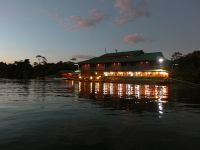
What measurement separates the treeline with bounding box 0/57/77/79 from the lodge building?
47600 mm

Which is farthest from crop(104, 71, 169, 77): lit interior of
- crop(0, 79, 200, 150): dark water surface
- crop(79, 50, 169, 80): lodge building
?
crop(0, 79, 200, 150): dark water surface

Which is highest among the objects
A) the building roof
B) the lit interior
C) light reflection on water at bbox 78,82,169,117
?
the building roof

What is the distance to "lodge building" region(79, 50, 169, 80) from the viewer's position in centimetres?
7894

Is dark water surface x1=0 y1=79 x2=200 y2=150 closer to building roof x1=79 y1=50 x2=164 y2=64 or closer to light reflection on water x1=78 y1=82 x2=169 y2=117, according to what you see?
light reflection on water x1=78 y1=82 x2=169 y2=117

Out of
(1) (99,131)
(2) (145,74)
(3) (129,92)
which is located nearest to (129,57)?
(2) (145,74)

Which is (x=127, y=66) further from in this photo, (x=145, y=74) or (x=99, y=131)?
(x=99, y=131)

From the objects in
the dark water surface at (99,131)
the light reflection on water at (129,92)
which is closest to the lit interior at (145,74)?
the light reflection on water at (129,92)

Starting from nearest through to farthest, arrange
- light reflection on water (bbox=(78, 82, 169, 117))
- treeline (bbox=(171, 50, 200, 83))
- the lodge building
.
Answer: light reflection on water (bbox=(78, 82, 169, 117))
treeline (bbox=(171, 50, 200, 83))
the lodge building

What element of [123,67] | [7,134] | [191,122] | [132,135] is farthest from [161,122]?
[123,67]

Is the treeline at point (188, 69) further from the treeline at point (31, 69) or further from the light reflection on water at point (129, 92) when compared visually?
the treeline at point (31, 69)

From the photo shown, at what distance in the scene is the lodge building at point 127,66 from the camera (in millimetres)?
78938

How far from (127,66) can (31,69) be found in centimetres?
9069

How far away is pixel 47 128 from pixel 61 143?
3.25 metres

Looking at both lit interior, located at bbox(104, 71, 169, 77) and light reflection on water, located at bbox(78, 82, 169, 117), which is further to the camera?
lit interior, located at bbox(104, 71, 169, 77)
